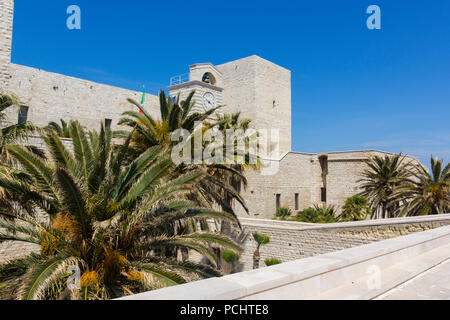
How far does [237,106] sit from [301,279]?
28.2 meters

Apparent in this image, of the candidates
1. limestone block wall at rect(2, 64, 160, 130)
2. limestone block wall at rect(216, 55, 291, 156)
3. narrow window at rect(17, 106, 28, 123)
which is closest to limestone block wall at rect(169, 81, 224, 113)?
limestone block wall at rect(2, 64, 160, 130)

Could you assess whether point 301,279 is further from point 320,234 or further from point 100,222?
point 320,234

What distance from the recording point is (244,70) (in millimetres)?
30219

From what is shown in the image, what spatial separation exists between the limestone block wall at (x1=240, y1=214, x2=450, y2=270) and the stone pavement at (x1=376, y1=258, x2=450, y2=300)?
23.2 feet

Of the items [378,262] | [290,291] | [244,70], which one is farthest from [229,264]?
[244,70]

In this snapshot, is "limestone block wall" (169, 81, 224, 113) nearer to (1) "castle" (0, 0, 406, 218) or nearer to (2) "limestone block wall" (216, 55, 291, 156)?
(1) "castle" (0, 0, 406, 218)

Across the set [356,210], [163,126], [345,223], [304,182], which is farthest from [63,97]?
[356,210]

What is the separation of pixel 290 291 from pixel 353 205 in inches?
723

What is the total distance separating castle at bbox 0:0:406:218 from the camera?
60.3 ft

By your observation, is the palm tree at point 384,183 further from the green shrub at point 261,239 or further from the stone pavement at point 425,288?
the stone pavement at point 425,288
